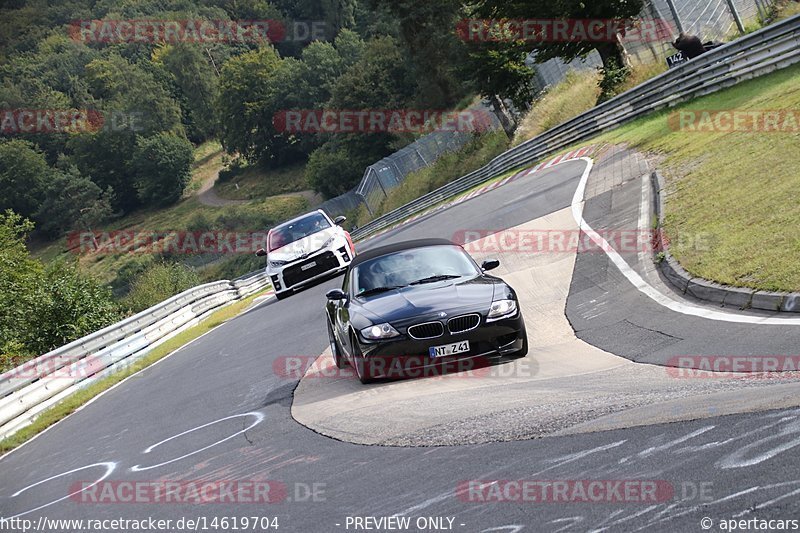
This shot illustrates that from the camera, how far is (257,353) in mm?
15148

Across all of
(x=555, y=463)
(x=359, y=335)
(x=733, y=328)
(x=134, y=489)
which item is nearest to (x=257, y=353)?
(x=359, y=335)

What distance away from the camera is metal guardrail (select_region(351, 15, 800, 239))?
69.5 feet

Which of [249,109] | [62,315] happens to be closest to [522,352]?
[62,315]

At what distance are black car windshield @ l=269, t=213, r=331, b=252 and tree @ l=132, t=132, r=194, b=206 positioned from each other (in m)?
97.6

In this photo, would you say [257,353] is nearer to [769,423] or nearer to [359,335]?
[359,335]

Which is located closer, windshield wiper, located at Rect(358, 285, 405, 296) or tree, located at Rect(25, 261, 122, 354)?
windshield wiper, located at Rect(358, 285, 405, 296)

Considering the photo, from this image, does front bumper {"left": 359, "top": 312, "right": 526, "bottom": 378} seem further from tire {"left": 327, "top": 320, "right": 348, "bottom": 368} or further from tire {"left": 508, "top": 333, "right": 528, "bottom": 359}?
tire {"left": 327, "top": 320, "right": 348, "bottom": 368}

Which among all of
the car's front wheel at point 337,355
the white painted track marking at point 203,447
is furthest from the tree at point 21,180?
the white painted track marking at point 203,447

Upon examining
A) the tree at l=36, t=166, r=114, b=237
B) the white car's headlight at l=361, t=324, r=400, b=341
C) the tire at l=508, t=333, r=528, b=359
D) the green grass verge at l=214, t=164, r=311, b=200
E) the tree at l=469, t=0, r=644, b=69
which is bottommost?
the tire at l=508, t=333, r=528, b=359

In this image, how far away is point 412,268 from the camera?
34.7 ft

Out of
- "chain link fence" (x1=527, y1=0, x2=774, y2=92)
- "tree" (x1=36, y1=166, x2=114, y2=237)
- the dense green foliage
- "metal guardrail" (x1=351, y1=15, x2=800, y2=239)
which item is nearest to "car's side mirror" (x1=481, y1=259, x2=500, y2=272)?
"metal guardrail" (x1=351, y1=15, x2=800, y2=239)

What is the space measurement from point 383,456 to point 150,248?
96.2 metres

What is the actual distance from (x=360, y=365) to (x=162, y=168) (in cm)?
11250

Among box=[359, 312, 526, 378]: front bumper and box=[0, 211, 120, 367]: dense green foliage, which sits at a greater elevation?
box=[0, 211, 120, 367]: dense green foliage
